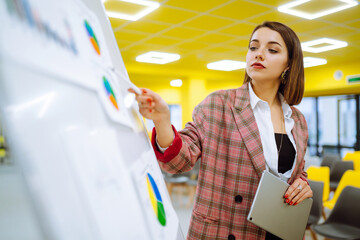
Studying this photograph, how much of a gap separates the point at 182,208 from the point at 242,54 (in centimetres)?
376

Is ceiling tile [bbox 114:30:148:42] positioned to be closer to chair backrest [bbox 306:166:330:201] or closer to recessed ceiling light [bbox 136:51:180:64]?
recessed ceiling light [bbox 136:51:180:64]

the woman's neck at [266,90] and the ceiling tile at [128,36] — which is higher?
the ceiling tile at [128,36]

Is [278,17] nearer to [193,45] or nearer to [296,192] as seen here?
[193,45]

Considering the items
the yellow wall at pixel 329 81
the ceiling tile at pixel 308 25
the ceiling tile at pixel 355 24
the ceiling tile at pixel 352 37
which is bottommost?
the yellow wall at pixel 329 81

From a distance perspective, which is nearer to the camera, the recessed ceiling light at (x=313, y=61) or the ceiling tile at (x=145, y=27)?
the ceiling tile at (x=145, y=27)

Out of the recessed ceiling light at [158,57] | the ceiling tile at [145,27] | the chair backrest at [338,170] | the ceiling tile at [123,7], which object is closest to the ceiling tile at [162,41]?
A: the ceiling tile at [145,27]

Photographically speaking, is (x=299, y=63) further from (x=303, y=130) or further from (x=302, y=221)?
(x=302, y=221)

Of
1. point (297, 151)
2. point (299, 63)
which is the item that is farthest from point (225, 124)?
point (299, 63)

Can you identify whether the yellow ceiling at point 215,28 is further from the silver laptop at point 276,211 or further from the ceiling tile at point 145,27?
the silver laptop at point 276,211

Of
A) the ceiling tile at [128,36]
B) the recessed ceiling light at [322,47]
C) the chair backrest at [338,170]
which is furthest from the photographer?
the recessed ceiling light at [322,47]

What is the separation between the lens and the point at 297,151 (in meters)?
1.34

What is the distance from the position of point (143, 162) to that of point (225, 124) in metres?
0.63

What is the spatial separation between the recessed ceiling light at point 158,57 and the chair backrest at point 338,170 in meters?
4.01

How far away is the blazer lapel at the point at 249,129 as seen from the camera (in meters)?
1.20
